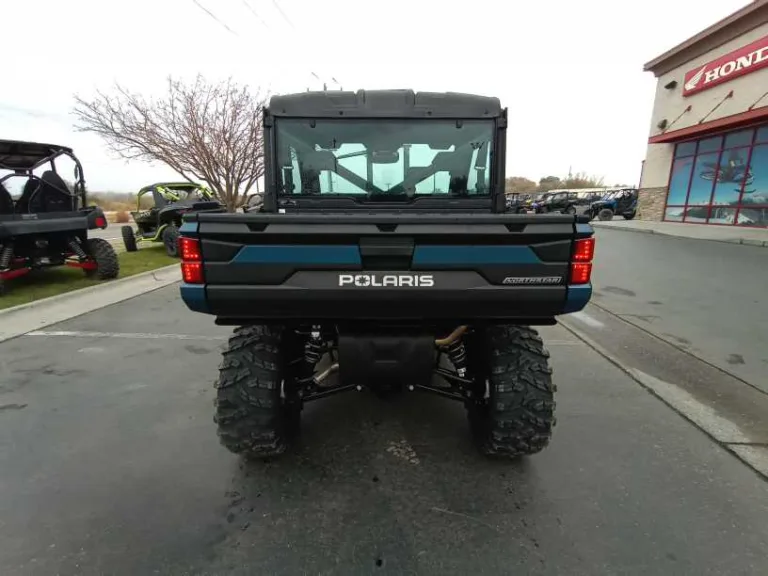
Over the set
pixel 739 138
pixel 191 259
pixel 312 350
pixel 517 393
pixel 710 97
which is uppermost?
pixel 710 97

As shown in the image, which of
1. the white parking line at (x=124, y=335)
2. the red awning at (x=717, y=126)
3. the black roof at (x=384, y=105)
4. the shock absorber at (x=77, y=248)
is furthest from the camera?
the red awning at (x=717, y=126)

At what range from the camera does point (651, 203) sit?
2088cm

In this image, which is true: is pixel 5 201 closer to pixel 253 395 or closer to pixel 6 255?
pixel 6 255

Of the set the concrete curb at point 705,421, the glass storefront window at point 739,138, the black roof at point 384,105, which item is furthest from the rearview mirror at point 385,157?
the glass storefront window at point 739,138

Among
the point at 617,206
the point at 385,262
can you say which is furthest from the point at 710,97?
the point at 385,262

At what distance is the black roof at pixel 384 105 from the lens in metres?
3.10

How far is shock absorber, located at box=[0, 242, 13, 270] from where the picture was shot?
6.70 m

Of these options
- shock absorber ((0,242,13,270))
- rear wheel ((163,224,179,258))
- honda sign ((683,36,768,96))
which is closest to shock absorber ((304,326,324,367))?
shock absorber ((0,242,13,270))

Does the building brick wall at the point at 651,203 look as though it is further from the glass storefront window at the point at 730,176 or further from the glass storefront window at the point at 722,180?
the glass storefront window at the point at 730,176

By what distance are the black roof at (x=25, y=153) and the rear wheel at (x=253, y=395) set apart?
7.40 metres

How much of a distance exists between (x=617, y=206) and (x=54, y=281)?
27583mm

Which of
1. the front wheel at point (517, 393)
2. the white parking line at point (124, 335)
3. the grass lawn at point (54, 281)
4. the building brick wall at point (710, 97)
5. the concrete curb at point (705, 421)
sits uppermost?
the building brick wall at point (710, 97)

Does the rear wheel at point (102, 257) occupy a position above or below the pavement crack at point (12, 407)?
above

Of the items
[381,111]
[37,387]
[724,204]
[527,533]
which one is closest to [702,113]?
[724,204]
